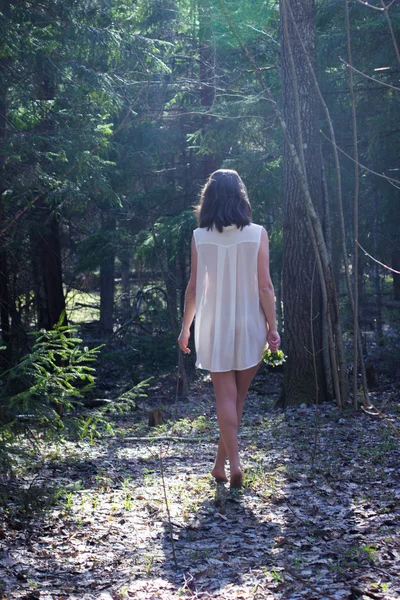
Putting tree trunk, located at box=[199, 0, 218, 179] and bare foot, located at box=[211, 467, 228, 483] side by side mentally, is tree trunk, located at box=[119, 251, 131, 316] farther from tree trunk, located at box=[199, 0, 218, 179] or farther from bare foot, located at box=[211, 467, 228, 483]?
bare foot, located at box=[211, 467, 228, 483]

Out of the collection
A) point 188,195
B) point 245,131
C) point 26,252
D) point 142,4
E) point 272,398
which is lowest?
point 272,398

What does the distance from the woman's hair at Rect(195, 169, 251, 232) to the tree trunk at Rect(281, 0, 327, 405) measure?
3.45 metres

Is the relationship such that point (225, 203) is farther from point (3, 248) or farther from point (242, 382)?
point (3, 248)

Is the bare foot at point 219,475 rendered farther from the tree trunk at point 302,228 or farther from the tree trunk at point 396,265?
the tree trunk at point 396,265

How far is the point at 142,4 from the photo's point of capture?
40.0ft

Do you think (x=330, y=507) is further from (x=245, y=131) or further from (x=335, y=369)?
(x=245, y=131)

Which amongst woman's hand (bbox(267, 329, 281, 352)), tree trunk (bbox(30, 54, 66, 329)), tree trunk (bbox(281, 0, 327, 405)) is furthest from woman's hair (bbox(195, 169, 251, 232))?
tree trunk (bbox(30, 54, 66, 329))

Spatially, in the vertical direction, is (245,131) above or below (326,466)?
above

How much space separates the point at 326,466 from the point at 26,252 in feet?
27.3

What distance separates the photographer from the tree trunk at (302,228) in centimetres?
798

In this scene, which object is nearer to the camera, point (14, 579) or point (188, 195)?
point (14, 579)

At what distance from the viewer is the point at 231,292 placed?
4.68 meters

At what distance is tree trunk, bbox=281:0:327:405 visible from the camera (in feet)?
26.2

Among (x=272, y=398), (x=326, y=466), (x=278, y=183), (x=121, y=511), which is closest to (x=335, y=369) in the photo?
(x=326, y=466)
